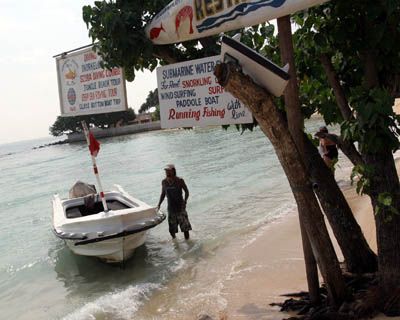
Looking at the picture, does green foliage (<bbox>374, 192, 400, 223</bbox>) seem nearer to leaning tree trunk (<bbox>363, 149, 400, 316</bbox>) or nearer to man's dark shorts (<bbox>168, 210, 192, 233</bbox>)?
leaning tree trunk (<bbox>363, 149, 400, 316</bbox>)

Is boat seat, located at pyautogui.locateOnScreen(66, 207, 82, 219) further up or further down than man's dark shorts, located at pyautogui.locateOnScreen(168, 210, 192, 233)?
further up

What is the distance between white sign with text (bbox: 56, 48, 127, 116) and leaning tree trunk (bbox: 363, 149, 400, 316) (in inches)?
113

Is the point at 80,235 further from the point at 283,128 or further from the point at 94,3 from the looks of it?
the point at 283,128

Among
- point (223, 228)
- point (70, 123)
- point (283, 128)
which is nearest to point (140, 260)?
point (223, 228)

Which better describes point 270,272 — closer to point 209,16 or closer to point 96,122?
point 209,16

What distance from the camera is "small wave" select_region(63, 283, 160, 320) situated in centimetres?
727

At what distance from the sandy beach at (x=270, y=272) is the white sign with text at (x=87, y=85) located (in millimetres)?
2850

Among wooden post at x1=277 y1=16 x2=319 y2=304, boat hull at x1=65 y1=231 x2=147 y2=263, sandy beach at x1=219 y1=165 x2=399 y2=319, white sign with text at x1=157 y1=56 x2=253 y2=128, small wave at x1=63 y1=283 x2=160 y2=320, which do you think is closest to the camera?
wooden post at x1=277 y1=16 x2=319 y2=304

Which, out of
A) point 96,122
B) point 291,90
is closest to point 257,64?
point 291,90

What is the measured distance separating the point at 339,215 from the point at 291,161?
1.36 metres

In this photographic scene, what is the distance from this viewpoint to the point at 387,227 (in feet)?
14.0

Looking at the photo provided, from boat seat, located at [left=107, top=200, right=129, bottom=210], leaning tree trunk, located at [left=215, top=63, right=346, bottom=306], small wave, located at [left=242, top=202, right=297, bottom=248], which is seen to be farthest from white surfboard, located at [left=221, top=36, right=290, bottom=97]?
boat seat, located at [left=107, top=200, right=129, bottom=210]

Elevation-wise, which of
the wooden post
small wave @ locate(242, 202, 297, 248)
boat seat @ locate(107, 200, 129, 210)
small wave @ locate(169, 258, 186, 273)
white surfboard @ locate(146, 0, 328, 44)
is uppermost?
white surfboard @ locate(146, 0, 328, 44)

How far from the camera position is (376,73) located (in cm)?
416
